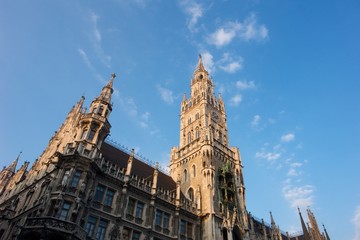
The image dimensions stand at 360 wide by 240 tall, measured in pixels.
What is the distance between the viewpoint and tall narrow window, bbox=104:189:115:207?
3062 cm

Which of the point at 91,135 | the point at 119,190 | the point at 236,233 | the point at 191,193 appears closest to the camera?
the point at 119,190

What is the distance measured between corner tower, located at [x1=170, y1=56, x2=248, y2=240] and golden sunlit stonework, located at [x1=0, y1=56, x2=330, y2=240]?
154mm

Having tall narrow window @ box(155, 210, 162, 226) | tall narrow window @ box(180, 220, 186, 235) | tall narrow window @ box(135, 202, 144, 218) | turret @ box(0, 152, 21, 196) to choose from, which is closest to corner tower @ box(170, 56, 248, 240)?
tall narrow window @ box(180, 220, 186, 235)

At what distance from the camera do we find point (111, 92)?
39500 mm

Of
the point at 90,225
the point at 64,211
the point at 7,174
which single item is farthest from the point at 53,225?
the point at 7,174

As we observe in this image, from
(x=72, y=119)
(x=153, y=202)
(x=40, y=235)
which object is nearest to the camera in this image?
(x=40, y=235)

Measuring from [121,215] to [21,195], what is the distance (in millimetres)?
13711

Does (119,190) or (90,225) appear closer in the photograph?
(90,225)

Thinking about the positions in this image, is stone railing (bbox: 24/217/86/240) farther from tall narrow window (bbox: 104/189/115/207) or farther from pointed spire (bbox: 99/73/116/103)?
pointed spire (bbox: 99/73/116/103)

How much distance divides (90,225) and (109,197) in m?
3.85

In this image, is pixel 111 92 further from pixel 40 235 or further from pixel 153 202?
pixel 40 235

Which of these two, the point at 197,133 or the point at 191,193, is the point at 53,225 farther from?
the point at 197,133

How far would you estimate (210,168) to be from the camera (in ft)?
141

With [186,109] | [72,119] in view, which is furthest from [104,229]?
[186,109]
